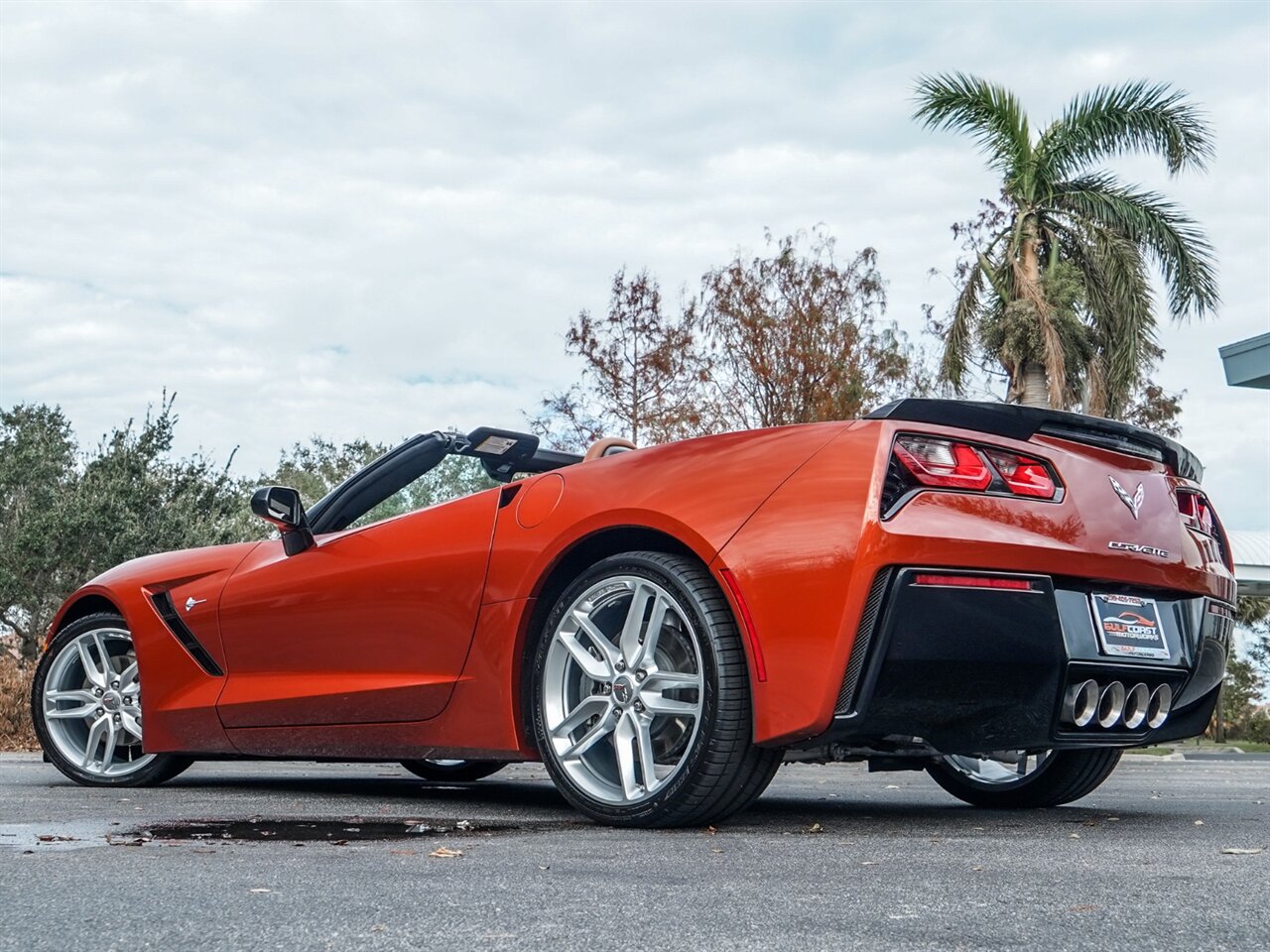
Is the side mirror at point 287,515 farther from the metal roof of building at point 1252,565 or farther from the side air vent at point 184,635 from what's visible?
the metal roof of building at point 1252,565

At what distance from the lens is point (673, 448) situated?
4094 mm

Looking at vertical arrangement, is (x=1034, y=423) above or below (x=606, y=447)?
below

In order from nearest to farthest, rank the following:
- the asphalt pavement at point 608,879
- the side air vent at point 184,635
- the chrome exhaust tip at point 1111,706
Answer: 1. the asphalt pavement at point 608,879
2. the chrome exhaust tip at point 1111,706
3. the side air vent at point 184,635

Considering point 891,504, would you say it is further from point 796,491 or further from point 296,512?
point 296,512

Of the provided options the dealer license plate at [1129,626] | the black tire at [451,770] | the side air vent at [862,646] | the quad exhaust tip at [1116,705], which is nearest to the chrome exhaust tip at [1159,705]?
the quad exhaust tip at [1116,705]

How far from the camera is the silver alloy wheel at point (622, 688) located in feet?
12.8

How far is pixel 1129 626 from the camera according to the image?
3889 millimetres

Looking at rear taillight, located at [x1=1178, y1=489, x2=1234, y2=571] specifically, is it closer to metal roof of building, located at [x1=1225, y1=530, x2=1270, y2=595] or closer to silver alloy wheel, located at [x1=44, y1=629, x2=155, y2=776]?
silver alloy wheel, located at [x1=44, y1=629, x2=155, y2=776]

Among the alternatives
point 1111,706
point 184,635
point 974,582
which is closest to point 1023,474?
point 974,582

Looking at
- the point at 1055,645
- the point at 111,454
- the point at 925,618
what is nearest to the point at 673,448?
the point at 925,618

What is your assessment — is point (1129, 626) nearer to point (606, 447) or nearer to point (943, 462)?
point (943, 462)

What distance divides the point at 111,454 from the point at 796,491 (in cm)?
1830

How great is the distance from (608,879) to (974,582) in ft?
4.25

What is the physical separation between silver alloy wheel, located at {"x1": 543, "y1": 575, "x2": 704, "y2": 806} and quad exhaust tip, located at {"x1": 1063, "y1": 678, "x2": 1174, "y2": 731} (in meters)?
0.99
